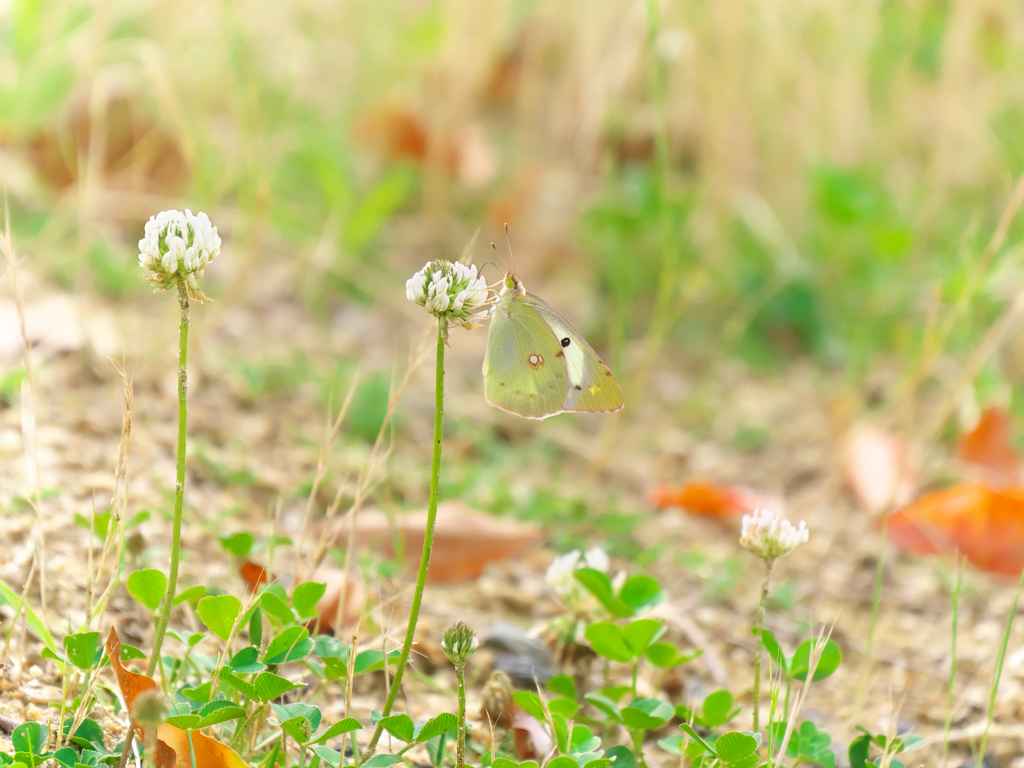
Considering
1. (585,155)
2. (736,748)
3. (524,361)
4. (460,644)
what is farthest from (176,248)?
(585,155)

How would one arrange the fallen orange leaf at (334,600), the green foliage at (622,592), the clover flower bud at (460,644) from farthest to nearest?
the fallen orange leaf at (334,600)
the green foliage at (622,592)
the clover flower bud at (460,644)

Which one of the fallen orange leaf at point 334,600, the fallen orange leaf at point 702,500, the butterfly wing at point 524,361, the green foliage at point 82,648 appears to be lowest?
the green foliage at point 82,648

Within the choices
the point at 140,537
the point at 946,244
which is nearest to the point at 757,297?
the point at 946,244

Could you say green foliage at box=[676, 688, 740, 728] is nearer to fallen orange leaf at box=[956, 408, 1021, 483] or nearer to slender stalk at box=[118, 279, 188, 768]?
slender stalk at box=[118, 279, 188, 768]

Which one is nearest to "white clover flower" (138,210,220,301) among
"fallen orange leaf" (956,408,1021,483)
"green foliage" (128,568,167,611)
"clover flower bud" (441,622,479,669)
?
"green foliage" (128,568,167,611)

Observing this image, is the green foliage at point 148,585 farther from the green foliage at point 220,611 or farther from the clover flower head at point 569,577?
the clover flower head at point 569,577

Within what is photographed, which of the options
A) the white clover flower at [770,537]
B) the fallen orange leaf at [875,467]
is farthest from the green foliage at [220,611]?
the fallen orange leaf at [875,467]
